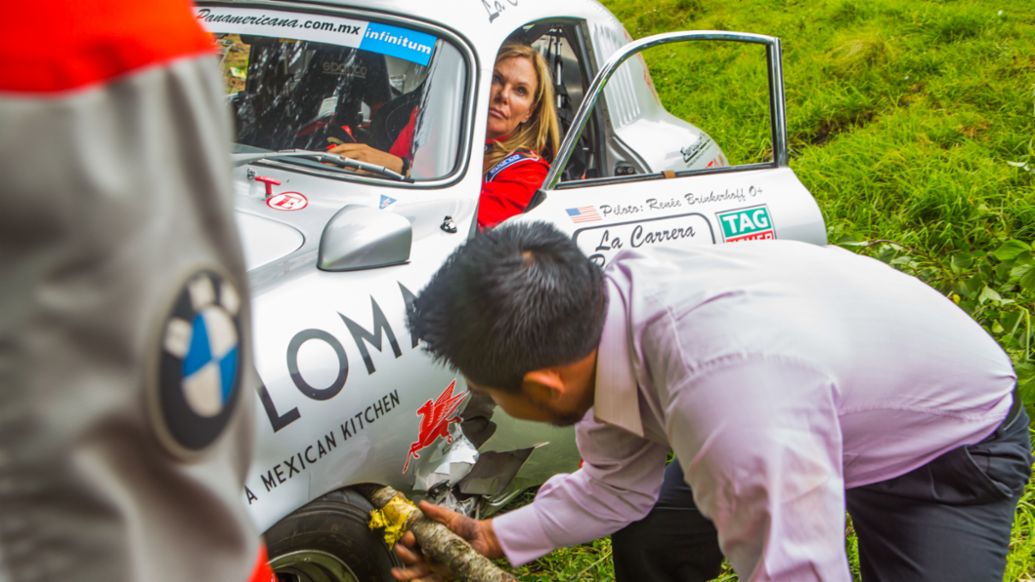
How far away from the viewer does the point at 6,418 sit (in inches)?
22.5

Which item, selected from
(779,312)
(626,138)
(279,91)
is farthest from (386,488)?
(626,138)

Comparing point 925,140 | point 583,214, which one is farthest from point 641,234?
point 925,140

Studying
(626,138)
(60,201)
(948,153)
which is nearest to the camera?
(60,201)

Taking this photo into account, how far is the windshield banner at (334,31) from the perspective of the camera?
2.78 metres

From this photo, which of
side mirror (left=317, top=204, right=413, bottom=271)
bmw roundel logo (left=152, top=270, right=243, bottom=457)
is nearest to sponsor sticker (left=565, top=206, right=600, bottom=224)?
side mirror (left=317, top=204, right=413, bottom=271)

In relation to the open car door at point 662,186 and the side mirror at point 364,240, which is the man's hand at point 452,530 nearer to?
the side mirror at point 364,240

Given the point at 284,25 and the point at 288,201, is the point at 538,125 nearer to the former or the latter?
the point at 284,25

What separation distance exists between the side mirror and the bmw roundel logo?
1.44 metres

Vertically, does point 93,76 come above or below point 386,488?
above

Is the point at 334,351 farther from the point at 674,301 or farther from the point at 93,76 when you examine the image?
the point at 93,76

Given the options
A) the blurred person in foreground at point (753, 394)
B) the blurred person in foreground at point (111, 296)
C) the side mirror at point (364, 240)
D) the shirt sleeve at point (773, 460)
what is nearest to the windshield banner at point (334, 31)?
the side mirror at point (364, 240)

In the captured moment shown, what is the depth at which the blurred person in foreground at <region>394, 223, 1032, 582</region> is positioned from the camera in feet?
4.57

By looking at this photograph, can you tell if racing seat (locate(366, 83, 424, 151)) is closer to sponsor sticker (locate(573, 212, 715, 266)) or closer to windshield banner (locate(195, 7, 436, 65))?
windshield banner (locate(195, 7, 436, 65))

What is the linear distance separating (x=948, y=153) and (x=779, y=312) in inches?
166
